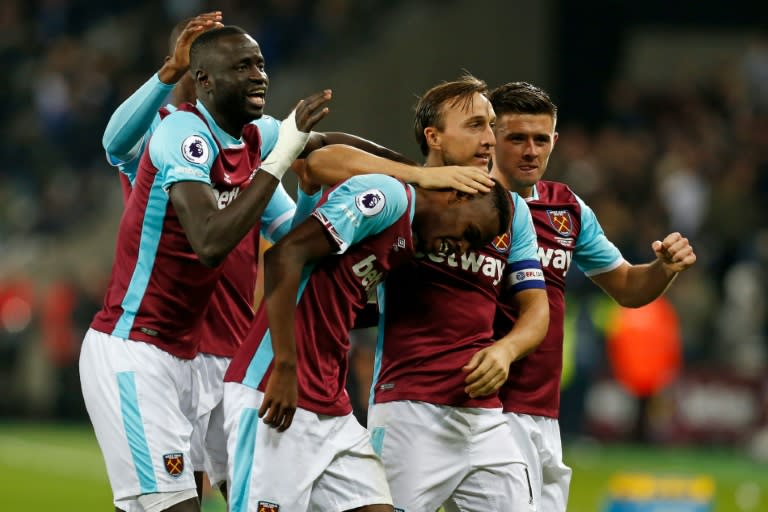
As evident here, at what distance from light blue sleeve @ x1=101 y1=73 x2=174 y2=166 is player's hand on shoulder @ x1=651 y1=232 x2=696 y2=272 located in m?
2.23

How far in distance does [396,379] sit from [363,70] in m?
15.3

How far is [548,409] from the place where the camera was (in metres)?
6.32

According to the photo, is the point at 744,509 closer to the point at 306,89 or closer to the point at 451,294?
the point at 451,294

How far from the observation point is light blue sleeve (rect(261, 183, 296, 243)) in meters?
6.21

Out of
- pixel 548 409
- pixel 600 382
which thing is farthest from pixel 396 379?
pixel 600 382

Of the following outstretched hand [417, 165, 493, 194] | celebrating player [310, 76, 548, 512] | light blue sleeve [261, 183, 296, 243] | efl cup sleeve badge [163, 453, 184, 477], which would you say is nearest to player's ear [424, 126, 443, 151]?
celebrating player [310, 76, 548, 512]

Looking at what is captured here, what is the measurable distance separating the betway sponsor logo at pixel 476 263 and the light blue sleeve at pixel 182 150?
0.90 m

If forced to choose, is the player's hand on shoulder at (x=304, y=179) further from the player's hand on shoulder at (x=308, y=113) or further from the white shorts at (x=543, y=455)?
the white shorts at (x=543, y=455)

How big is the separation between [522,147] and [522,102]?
200 mm

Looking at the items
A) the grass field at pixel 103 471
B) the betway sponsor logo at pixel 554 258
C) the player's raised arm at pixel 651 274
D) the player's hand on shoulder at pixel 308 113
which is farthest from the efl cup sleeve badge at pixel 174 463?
the grass field at pixel 103 471

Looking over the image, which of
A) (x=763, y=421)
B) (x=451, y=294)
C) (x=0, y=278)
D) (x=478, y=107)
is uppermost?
(x=478, y=107)

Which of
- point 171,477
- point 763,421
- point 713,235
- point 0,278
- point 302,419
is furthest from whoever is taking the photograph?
point 0,278

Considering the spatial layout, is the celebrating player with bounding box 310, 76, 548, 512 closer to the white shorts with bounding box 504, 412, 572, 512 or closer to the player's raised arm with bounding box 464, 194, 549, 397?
the player's raised arm with bounding box 464, 194, 549, 397

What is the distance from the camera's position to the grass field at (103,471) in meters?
12.0
